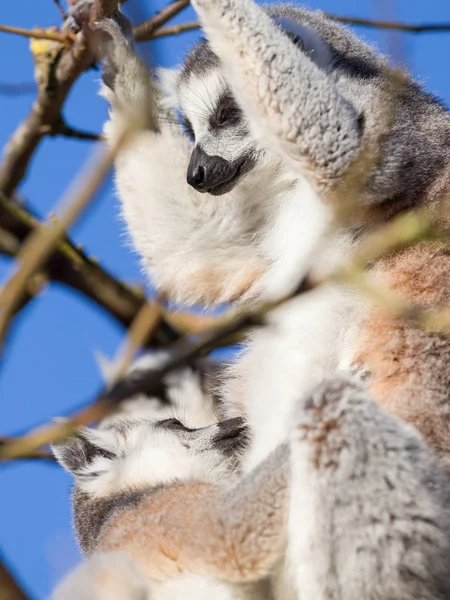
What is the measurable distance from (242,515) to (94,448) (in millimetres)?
1644

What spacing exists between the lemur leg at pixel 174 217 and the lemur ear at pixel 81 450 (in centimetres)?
97

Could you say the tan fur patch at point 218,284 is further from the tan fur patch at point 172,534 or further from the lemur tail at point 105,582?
the lemur tail at point 105,582

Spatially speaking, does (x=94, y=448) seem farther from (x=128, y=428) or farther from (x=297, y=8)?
(x=297, y=8)

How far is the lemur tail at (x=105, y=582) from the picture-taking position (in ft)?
12.2

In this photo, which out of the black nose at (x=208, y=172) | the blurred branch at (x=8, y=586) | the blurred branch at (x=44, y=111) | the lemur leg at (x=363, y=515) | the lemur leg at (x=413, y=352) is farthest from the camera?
the black nose at (x=208, y=172)

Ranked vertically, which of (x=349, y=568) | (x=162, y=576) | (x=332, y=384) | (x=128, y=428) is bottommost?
(x=349, y=568)

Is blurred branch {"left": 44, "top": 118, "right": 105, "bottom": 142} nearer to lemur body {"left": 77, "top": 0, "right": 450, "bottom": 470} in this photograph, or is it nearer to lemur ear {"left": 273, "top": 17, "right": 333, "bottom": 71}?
lemur body {"left": 77, "top": 0, "right": 450, "bottom": 470}

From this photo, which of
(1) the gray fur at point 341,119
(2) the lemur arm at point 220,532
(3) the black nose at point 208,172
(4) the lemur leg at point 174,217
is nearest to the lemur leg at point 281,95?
(1) the gray fur at point 341,119

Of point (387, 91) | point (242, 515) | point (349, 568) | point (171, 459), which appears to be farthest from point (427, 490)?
point (387, 91)

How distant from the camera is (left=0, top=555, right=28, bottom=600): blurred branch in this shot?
4.72ft

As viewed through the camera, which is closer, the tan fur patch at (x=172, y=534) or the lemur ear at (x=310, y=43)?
the tan fur patch at (x=172, y=534)

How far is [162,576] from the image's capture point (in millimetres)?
3928

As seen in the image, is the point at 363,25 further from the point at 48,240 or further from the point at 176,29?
the point at 48,240

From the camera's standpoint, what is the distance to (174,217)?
5707 mm
